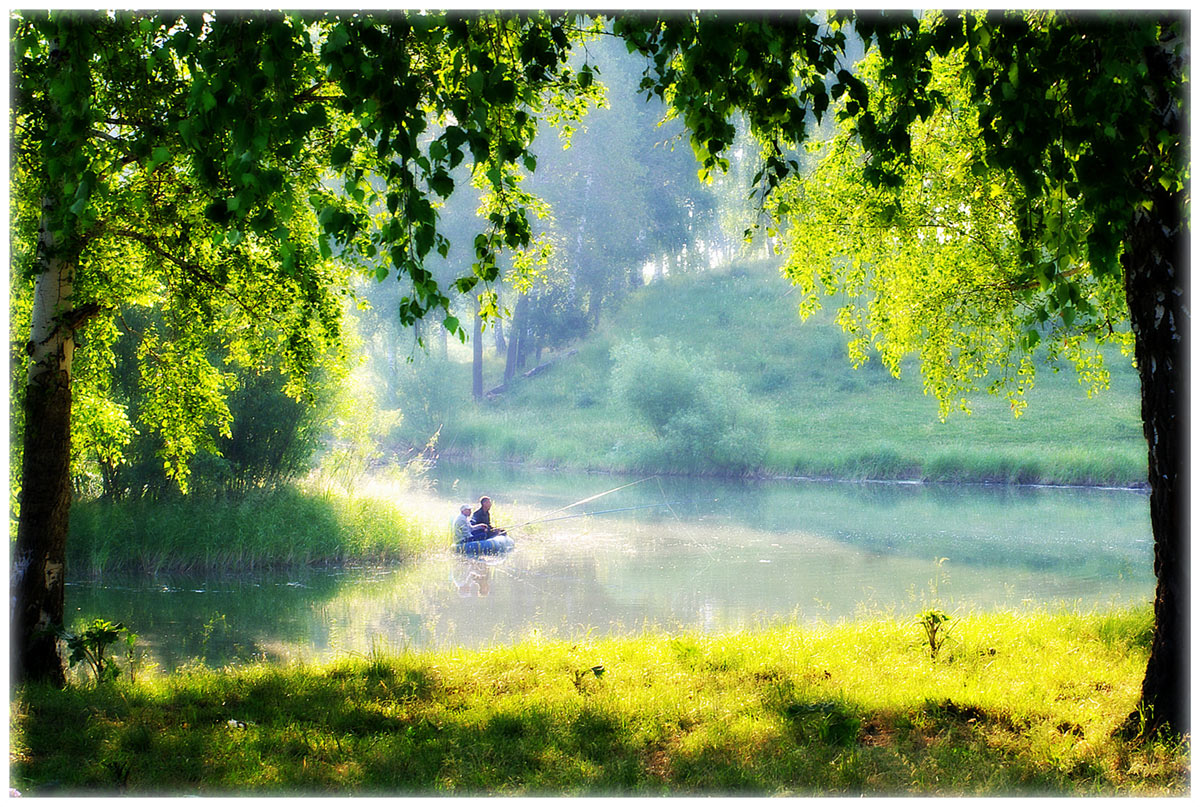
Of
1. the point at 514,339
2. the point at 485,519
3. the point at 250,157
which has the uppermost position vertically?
the point at 514,339

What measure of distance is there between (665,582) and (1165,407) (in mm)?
10197

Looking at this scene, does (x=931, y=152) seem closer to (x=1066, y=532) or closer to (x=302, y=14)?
(x=302, y=14)

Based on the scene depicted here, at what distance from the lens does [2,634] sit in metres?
3.62

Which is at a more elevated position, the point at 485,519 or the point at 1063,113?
the point at 1063,113

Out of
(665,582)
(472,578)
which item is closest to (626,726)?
(665,582)

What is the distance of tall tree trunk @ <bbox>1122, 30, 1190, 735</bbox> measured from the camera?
14.0 ft

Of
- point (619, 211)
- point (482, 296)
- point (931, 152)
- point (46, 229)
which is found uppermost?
point (619, 211)

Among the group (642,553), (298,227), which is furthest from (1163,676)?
(642,553)

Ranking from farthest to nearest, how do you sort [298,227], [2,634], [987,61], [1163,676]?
[298,227] → [1163,676] → [987,61] → [2,634]

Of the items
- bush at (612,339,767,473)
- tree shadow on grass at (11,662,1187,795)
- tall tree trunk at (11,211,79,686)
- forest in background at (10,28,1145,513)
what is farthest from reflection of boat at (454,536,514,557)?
bush at (612,339,767,473)

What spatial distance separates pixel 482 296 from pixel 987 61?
2.60 meters

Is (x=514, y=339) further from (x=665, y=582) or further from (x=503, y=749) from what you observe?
(x=503, y=749)

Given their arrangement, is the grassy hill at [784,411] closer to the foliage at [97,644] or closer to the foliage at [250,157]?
the foliage at [250,157]

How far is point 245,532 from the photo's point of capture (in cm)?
1497
